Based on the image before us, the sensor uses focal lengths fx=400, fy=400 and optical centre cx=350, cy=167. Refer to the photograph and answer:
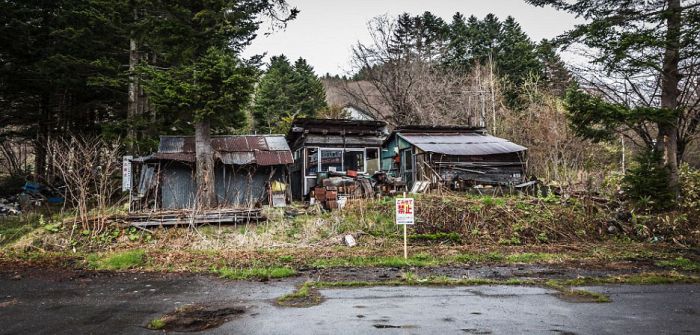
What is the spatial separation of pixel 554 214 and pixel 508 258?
4.16m

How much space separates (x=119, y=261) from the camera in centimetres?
948

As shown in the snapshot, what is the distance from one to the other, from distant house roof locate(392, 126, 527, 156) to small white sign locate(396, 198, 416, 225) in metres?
9.27

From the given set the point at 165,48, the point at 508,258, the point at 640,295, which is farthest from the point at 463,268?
the point at 165,48

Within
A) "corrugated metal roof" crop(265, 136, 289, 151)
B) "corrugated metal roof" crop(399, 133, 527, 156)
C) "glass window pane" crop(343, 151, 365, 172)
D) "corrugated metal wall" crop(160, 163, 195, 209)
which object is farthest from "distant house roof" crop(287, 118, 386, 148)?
"corrugated metal wall" crop(160, 163, 195, 209)

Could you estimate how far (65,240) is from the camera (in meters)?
11.3

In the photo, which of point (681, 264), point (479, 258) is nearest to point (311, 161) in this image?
point (479, 258)

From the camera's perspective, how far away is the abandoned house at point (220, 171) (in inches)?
672

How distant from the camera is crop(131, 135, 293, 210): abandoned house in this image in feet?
56.0

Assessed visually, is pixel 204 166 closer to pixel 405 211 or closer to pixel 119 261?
pixel 119 261

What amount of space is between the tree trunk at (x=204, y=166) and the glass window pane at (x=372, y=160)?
9.10 m

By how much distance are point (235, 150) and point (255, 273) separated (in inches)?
431

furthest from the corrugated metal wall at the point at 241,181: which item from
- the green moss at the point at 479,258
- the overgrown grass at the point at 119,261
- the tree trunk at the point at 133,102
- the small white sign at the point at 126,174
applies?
the green moss at the point at 479,258

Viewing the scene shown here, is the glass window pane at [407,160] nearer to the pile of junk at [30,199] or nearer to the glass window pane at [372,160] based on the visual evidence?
the glass window pane at [372,160]

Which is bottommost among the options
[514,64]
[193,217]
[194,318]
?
[194,318]
